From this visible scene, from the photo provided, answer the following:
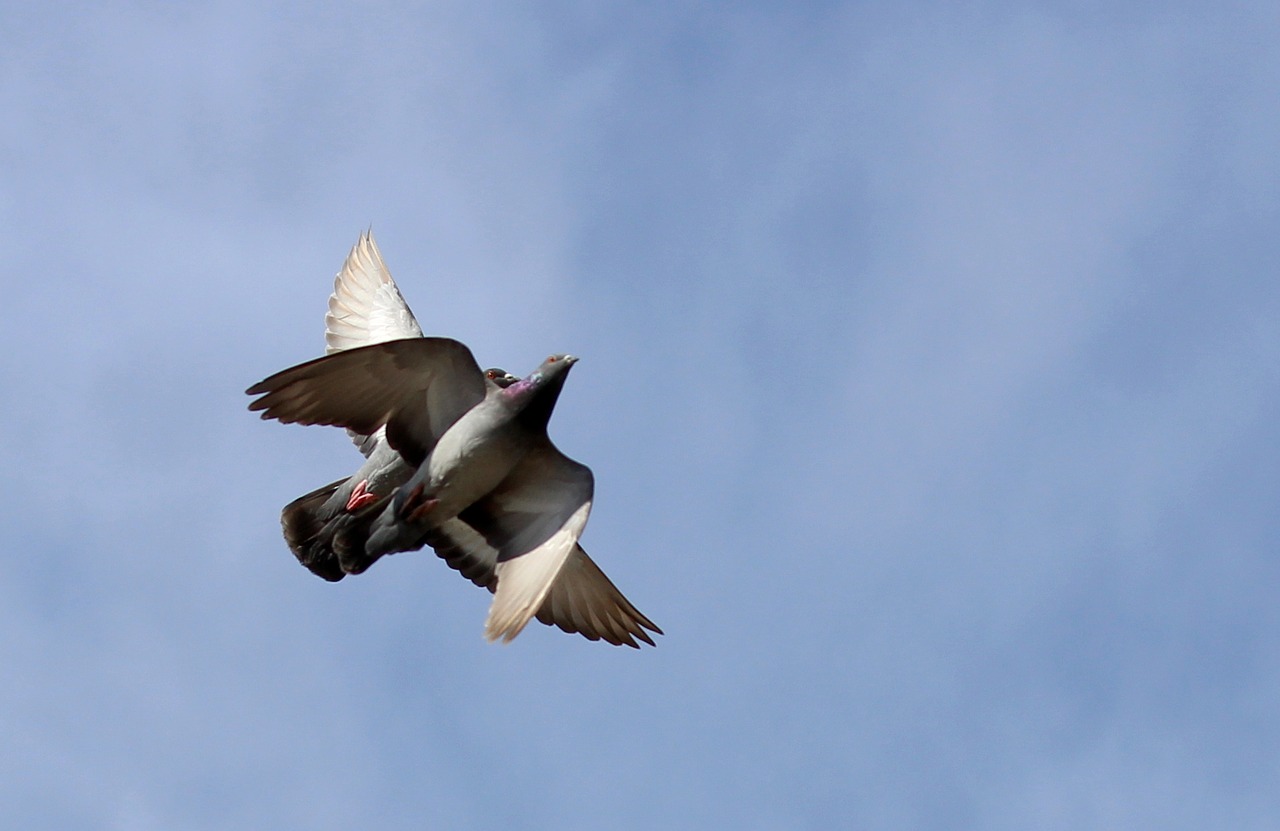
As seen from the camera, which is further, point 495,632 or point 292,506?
point 292,506

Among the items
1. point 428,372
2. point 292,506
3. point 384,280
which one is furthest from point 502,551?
point 384,280

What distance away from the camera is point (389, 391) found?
1459 cm

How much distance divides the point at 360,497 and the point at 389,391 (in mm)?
2167

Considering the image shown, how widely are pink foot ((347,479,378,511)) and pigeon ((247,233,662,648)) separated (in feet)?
0.10

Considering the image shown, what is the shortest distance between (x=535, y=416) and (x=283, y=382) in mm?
2281

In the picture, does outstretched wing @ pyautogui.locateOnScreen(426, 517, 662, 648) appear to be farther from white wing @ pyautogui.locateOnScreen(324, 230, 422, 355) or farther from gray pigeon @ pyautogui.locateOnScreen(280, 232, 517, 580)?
white wing @ pyautogui.locateOnScreen(324, 230, 422, 355)

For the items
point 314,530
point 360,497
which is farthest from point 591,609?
point 314,530

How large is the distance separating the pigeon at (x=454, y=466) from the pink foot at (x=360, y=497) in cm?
3

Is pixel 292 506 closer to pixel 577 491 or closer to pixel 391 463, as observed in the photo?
pixel 391 463

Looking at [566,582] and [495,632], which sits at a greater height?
[566,582]

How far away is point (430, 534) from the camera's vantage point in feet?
50.5

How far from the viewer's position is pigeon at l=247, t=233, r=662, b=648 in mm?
14016

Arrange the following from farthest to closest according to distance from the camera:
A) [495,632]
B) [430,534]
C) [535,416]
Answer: [430,534] → [535,416] → [495,632]

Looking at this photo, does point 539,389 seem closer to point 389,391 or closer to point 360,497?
point 389,391
